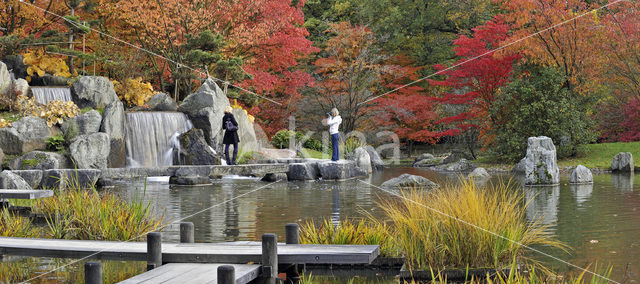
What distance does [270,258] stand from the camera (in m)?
5.63

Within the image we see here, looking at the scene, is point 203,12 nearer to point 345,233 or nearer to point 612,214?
point 612,214

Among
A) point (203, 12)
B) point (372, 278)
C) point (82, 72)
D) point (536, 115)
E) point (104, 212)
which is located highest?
point (203, 12)

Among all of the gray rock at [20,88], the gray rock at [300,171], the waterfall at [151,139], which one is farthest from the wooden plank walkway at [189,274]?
the gray rock at [20,88]

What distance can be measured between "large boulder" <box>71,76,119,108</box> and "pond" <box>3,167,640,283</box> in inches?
197

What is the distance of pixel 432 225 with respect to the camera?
20.5 ft

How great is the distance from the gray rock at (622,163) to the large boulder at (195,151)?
46.5ft

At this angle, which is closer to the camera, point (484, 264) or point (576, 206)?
point (484, 264)

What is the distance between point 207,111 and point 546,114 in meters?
13.1

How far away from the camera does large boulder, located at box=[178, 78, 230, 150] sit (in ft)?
73.9

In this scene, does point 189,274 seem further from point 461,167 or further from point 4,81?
point 461,167

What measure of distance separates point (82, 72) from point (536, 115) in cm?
1861

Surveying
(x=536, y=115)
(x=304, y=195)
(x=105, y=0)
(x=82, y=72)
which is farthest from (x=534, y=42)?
(x=82, y=72)

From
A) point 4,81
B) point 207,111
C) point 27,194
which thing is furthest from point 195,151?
point 27,194

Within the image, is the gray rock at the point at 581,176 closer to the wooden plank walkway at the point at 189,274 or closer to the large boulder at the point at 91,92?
the wooden plank walkway at the point at 189,274
